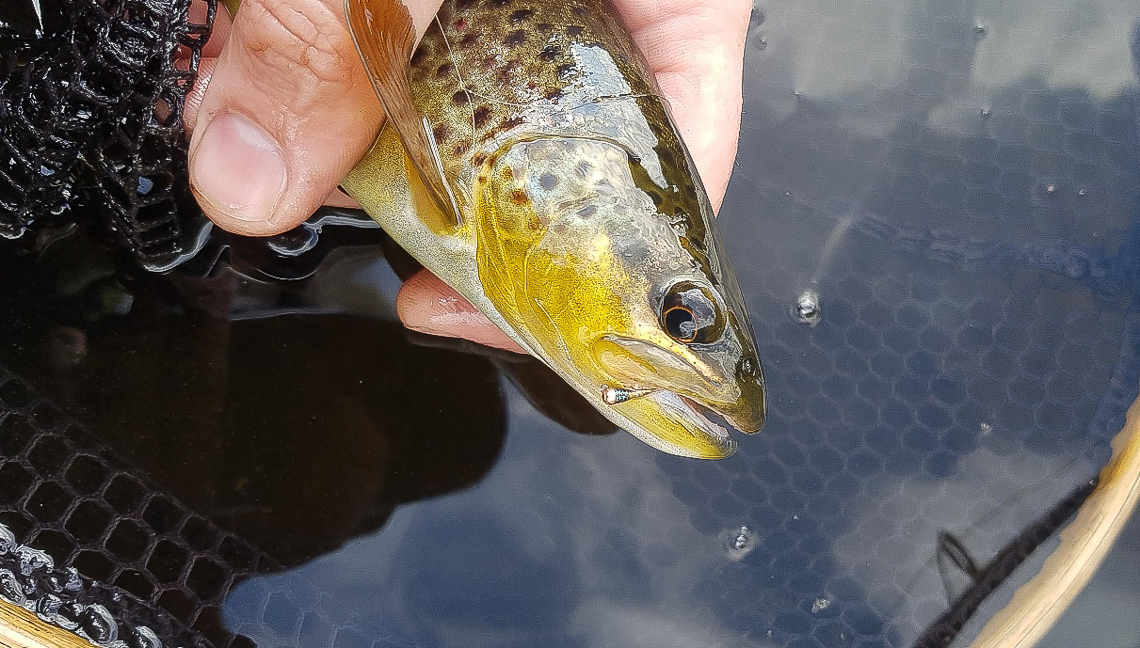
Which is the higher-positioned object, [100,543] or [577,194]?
[577,194]

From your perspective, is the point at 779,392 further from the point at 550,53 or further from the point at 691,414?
the point at 550,53

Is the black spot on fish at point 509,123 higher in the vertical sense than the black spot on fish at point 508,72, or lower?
lower

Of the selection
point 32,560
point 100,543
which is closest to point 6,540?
point 32,560

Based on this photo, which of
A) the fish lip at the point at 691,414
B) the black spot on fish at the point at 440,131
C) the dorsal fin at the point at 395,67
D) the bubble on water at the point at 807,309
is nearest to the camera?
the dorsal fin at the point at 395,67

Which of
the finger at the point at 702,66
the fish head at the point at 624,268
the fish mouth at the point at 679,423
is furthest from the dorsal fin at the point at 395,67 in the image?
the finger at the point at 702,66

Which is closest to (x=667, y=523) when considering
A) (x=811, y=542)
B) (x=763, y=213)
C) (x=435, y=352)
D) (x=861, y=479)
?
(x=811, y=542)

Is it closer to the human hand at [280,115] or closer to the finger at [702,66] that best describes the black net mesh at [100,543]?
the human hand at [280,115]

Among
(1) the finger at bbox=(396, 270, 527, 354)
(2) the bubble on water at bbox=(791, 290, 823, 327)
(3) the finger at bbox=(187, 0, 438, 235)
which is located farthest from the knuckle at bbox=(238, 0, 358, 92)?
(2) the bubble on water at bbox=(791, 290, 823, 327)
